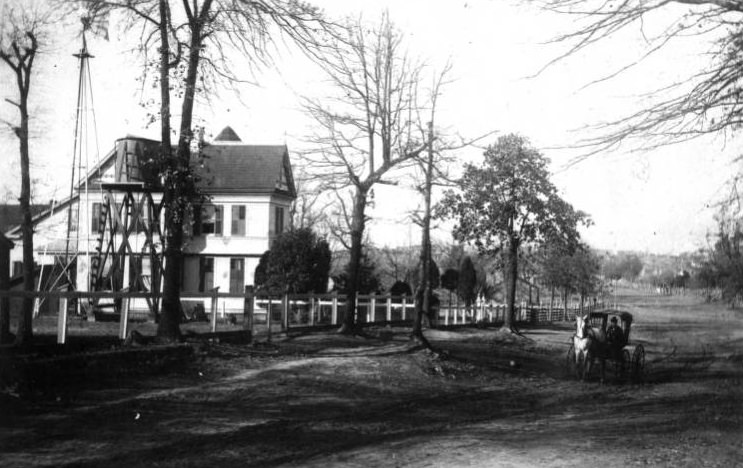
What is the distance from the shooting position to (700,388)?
636 inches

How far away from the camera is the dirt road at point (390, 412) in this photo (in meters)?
7.93

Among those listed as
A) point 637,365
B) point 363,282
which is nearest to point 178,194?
point 637,365

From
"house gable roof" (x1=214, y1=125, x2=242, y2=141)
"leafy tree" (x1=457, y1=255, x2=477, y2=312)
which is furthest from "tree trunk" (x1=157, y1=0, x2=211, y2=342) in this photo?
"house gable roof" (x1=214, y1=125, x2=242, y2=141)

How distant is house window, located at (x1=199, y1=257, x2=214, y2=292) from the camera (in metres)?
40.7

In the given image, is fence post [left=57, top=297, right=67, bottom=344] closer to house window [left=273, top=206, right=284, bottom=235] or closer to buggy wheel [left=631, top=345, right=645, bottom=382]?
buggy wheel [left=631, top=345, right=645, bottom=382]

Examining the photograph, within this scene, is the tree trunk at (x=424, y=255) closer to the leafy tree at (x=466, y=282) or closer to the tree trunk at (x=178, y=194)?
the tree trunk at (x=178, y=194)

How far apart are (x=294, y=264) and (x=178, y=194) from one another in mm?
17474

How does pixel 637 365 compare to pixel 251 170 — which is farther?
A: pixel 251 170

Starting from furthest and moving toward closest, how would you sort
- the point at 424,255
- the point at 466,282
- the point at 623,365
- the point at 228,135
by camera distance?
the point at 228,135 < the point at 466,282 < the point at 424,255 < the point at 623,365

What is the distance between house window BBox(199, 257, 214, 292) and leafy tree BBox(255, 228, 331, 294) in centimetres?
791

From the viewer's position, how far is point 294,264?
33.1m

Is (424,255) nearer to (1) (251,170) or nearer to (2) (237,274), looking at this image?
(2) (237,274)

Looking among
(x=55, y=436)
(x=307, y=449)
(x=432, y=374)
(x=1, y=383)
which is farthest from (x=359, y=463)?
(x=432, y=374)

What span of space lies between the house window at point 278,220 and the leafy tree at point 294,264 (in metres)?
7.61
